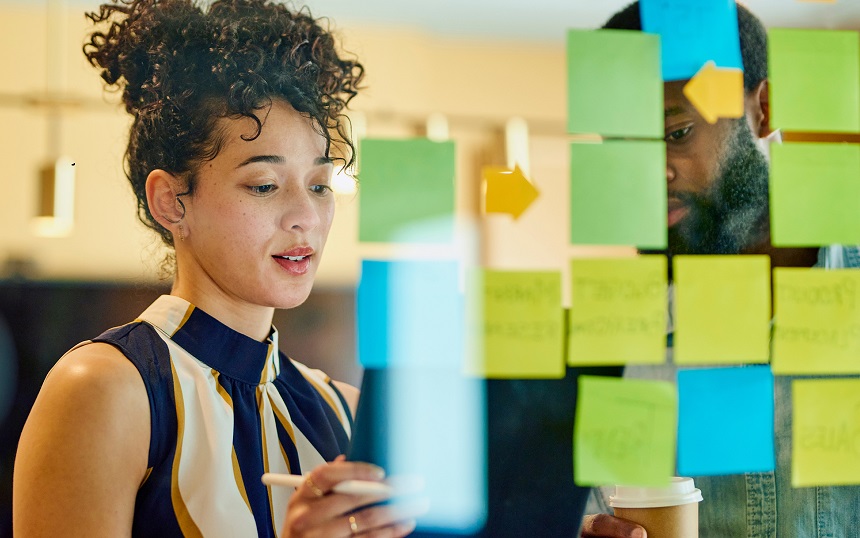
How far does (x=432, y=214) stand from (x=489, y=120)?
0.15 meters

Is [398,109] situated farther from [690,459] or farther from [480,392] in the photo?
[690,459]

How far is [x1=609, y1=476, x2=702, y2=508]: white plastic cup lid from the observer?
102cm

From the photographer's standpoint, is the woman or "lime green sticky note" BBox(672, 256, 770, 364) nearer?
the woman

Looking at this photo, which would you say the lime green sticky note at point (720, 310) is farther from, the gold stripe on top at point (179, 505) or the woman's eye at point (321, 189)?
the gold stripe on top at point (179, 505)

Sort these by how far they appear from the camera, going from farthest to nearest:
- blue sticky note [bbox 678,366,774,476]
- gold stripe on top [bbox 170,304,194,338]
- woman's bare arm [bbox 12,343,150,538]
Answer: blue sticky note [bbox 678,366,774,476] < gold stripe on top [bbox 170,304,194,338] < woman's bare arm [bbox 12,343,150,538]

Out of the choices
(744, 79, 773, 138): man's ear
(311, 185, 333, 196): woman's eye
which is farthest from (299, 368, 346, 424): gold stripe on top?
(744, 79, 773, 138): man's ear

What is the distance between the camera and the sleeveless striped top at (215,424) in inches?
36.6

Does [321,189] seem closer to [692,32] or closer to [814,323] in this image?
[692,32]

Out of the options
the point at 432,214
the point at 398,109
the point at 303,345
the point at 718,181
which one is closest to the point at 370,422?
the point at 303,345

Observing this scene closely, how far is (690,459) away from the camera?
1.09 m

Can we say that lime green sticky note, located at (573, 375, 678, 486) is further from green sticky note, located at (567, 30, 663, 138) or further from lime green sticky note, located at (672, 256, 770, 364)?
green sticky note, located at (567, 30, 663, 138)

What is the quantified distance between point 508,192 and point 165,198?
1.42ft

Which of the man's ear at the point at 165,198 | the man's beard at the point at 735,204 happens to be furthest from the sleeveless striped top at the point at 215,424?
the man's beard at the point at 735,204

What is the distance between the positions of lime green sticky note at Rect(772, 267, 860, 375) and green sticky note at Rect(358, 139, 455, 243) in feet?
1.57
